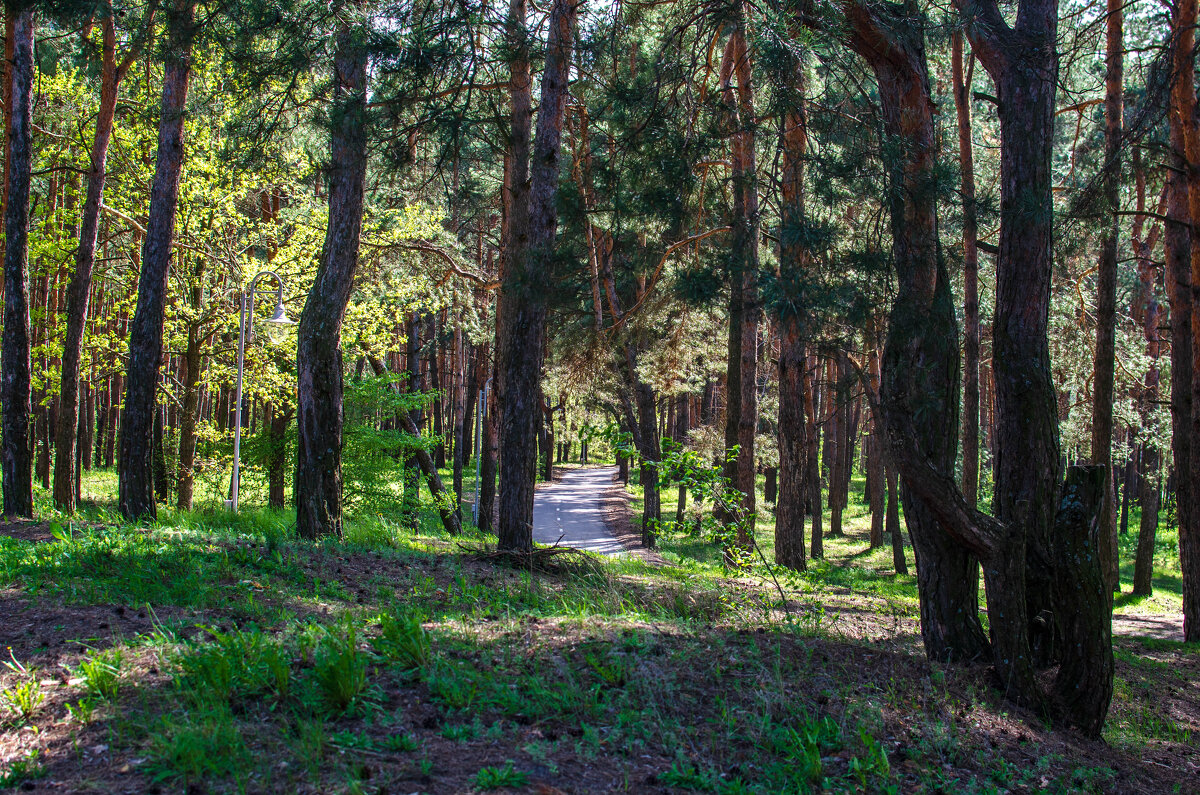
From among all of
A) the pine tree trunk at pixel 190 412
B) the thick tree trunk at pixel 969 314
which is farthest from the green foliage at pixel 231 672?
the pine tree trunk at pixel 190 412

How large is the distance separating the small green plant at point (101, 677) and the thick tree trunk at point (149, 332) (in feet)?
Result: 23.2

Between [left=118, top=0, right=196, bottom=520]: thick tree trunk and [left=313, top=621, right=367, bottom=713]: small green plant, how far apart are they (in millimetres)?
7539

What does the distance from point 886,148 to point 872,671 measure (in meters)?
4.00

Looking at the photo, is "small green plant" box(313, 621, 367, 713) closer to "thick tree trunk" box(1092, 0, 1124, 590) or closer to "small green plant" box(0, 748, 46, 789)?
"small green plant" box(0, 748, 46, 789)

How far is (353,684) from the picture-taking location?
12.6 feet

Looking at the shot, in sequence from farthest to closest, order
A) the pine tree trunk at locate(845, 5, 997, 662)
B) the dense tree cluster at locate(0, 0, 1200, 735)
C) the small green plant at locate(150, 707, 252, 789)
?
the dense tree cluster at locate(0, 0, 1200, 735) < the pine tree trunk at locate(845, 5, 997, 662) < the small green plant at locate(150, 707, 252, 789)

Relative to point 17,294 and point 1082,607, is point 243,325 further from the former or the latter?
point 1082,607

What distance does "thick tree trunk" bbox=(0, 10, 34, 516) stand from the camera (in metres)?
10.3

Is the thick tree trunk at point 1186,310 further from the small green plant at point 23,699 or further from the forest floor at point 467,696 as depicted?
the small green plant at point 23,699

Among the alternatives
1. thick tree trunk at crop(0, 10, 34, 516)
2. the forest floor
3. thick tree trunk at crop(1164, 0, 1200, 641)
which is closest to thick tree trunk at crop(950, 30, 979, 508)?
thick tree trunk at crop(1164, 0, 1200, 641)

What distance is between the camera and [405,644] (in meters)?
4.42

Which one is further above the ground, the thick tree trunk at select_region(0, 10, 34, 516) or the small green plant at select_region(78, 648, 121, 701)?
the thick tree trunk at select_region(0, 10, 34, 516)

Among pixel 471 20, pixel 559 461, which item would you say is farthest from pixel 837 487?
pixel 559 461

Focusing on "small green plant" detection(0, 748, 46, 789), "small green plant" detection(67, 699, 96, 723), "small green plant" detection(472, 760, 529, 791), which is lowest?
"small green plant" detection(472, 760, 529, 791)
